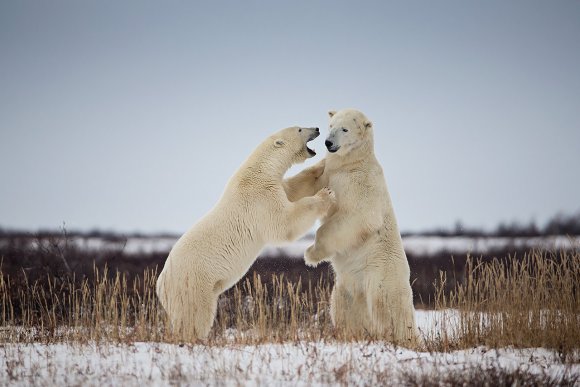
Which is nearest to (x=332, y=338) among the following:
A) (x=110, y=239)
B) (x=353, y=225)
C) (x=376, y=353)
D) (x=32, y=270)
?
(x=376, y=353)

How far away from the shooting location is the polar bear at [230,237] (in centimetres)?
623

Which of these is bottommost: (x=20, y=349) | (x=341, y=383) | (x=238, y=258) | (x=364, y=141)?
(x=341, y=383)

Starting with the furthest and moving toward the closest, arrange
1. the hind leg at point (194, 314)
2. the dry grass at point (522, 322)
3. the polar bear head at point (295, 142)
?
the polar bear head at point (295, 142) < the dry grass at point (522, 322) < the hind leg at point (194, 314)

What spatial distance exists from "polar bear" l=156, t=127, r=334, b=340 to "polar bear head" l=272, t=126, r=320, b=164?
0.23 feet

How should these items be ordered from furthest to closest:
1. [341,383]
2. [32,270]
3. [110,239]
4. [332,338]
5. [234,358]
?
[110,239] < [32,270] < [332,338] < [234,358] < [341,383]

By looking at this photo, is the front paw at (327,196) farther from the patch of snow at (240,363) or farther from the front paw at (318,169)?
the patch of snow at (240,363)

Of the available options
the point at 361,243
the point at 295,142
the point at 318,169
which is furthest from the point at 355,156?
the point at 361,243

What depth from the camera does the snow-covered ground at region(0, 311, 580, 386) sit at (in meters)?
4.80

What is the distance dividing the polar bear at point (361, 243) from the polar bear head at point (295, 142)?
368 millimetres

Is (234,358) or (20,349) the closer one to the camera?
(234,358)

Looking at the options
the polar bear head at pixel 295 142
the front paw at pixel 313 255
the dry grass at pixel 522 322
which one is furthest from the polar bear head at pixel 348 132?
the dry grass at pixel 522 322

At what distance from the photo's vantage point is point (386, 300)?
6.48m

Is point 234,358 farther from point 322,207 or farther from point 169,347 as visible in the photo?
point 322,207

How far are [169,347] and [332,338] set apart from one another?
1617 millimetres
